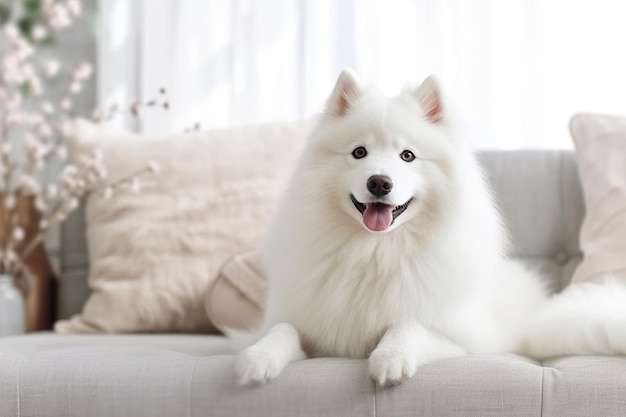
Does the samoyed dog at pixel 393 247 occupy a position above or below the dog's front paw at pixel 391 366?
above

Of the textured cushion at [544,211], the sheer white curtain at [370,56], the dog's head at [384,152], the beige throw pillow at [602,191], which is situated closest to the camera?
the dog's head at [384,152]

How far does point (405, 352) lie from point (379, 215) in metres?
0.29

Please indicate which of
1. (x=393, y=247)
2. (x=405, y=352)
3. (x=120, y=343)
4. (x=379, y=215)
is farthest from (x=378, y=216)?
(x=120, y=343)

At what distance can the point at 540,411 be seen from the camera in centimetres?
143

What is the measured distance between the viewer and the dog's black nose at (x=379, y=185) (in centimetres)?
153

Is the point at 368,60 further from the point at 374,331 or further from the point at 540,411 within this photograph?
the point at 540,411

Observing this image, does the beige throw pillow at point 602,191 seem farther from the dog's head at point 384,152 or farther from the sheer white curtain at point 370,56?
the dog's head at point 384,152

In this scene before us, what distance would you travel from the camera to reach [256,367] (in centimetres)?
146

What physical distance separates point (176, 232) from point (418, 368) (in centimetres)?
125

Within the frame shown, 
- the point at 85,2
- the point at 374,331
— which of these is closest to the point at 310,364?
the point at 374,331

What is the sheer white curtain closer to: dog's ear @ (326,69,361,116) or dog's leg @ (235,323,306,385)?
dog's ear @ (326,69,361,116)

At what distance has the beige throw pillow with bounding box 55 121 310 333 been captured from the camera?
2.45 m

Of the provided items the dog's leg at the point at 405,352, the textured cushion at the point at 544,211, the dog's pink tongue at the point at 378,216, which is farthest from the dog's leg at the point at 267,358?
the textured cushion at the point at 544,211

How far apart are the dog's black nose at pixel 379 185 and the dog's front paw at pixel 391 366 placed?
314mm
